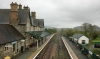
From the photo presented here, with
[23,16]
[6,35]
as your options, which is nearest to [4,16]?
[23,16]

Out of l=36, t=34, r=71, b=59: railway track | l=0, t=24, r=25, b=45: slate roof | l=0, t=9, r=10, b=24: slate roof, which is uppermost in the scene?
l=0, t=9, r=10, b=24: slate roof

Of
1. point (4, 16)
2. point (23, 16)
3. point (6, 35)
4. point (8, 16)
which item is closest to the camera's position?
point (6, 35)

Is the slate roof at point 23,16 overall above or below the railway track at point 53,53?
above

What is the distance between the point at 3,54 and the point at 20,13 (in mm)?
15781

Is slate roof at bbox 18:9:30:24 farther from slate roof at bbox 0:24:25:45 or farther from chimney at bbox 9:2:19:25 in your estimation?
slate roof at bbox 0:24:25:45

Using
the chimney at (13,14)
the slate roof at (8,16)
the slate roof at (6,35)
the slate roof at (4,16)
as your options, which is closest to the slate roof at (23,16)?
the slate roof at (8,16)

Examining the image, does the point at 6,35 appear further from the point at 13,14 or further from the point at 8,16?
the point at 8,16

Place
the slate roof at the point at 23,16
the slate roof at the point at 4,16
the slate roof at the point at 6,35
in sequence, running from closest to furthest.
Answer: the slate roof at the point at 6,35 < the slate roof at the point at 4,16 < the slate roof at the point at 23,16

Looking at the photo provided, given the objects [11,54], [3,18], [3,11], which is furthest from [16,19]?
[11,54]

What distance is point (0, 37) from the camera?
2075 cm

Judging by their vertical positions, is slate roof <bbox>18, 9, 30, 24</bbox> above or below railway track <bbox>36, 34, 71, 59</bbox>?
above

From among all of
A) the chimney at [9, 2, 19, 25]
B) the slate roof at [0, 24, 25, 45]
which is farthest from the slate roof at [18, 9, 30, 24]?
the slate roof at [0, 24, 25, 45]

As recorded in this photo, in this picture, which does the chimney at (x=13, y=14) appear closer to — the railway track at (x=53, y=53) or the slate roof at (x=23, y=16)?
the slate roof at (x=23, y=16)

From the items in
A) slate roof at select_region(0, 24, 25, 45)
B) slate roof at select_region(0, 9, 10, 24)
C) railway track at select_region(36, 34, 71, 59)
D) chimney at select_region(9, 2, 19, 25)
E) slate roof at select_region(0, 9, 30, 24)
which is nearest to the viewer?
slate roof at select_region(0, 24, 25, 45)
